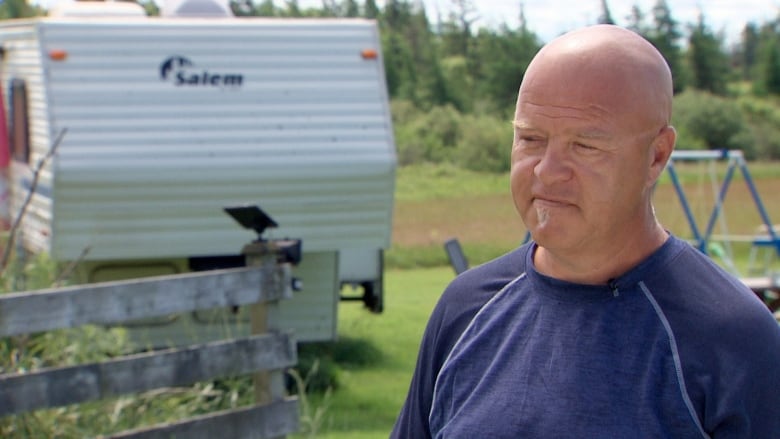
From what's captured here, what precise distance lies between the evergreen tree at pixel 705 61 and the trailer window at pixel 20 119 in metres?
30.6

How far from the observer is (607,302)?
2.05 metres

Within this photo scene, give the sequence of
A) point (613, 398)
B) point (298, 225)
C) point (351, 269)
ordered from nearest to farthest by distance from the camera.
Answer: point (613, 398) < point (298, 225) < point (351, 269)

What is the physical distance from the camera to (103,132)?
7.88m

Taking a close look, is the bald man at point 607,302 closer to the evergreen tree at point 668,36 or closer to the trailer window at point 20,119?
the trailer window at point 20,119

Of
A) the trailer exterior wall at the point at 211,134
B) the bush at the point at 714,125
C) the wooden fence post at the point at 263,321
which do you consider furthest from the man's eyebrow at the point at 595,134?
the bush at the point at 714,125

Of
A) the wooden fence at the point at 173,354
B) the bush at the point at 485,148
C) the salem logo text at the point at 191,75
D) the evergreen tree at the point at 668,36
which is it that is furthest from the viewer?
the evergreen tree at the point at 668,36

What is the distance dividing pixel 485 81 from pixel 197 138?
24.6 m

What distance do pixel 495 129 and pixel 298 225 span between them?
60.0 feet

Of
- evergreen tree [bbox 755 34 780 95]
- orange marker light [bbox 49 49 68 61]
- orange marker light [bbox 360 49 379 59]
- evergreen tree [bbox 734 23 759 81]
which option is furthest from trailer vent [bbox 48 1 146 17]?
evergreen tree [bbox 734 23 759 81]

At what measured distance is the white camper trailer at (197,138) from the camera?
7.92 metres

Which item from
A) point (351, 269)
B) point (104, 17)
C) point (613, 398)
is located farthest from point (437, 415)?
point (351, 269)

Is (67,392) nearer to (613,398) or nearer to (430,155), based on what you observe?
(613,398)

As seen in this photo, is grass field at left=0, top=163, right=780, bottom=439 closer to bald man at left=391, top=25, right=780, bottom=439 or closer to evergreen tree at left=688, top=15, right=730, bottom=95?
bald man at left=391, top=25, right=780, bottom=439

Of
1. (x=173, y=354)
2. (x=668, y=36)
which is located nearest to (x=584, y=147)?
(x=173, y=354)
